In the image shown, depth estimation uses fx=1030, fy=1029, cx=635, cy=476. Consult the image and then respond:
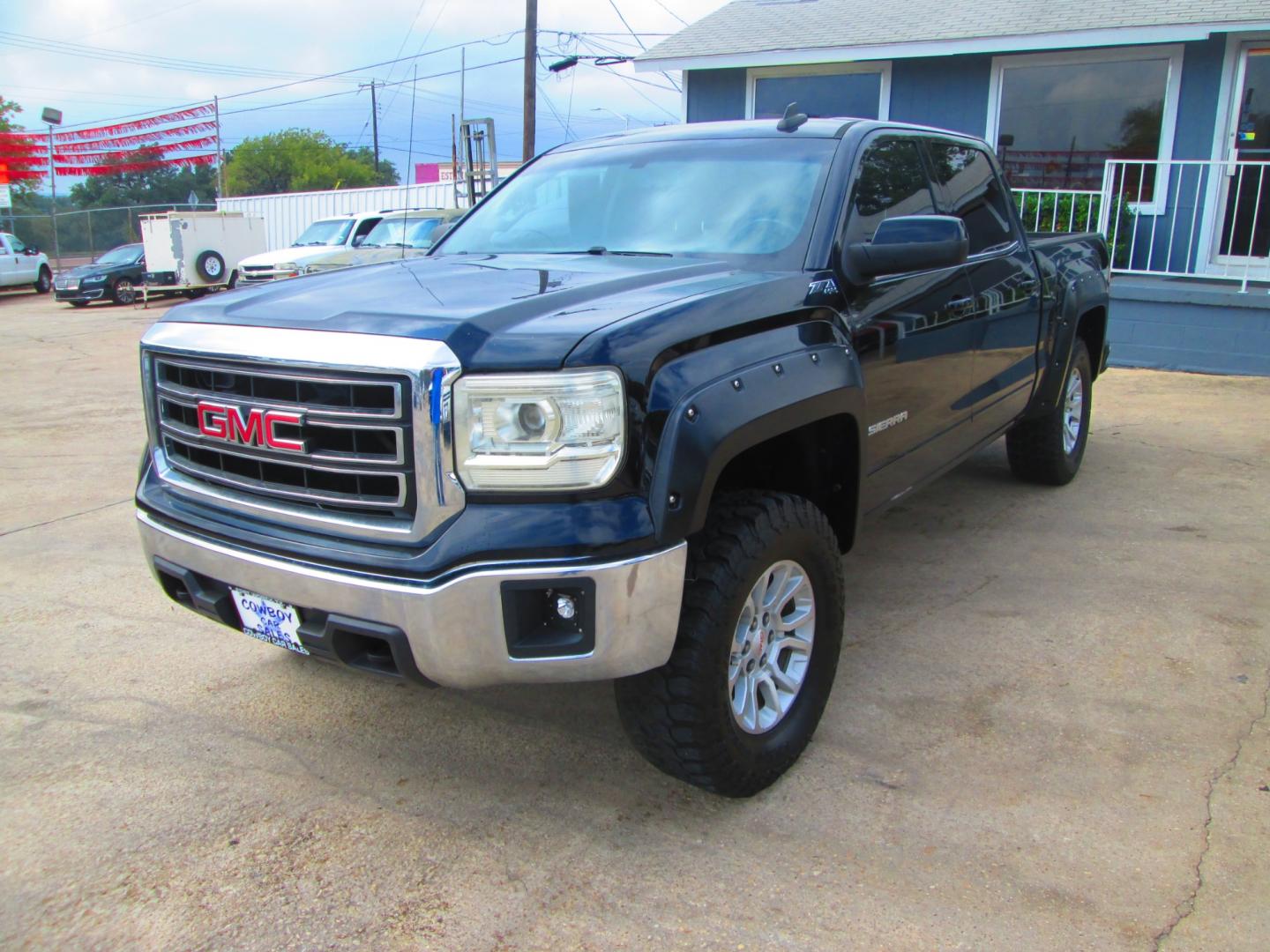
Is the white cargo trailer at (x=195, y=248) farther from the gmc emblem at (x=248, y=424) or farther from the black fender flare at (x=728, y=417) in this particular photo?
the black fender flare at (x=728, y=417)

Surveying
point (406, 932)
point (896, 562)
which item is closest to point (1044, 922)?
point (406, 932)

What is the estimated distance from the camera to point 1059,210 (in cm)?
1124

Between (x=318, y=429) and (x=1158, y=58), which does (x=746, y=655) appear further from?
(x=1158, y=58)

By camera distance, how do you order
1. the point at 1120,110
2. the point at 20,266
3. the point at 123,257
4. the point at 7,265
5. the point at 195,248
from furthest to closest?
the point at 20,266
the point at 7,265
the point at 123,257
the point at 195,248
the point at 1120,110

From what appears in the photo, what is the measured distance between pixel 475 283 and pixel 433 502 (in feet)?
2.72

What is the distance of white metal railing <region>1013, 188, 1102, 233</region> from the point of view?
11.0m

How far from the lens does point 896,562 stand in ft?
15.9

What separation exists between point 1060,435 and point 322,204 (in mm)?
27074

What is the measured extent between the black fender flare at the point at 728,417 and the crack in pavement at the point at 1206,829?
1.42 metres

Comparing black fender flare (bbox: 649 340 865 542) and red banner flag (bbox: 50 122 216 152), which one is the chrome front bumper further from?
red banner flag (bbox: 50 122 216 152)

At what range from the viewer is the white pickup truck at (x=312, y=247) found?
16.5 meters

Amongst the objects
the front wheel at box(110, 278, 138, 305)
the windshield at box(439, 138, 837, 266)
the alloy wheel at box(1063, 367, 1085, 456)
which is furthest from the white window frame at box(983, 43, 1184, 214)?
the front wheel at box(110, 278, 138, 305)

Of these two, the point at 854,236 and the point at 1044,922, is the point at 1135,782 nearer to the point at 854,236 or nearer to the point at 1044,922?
the point at 1044,922

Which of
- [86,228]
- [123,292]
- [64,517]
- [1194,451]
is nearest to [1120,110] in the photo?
[1194,451]
